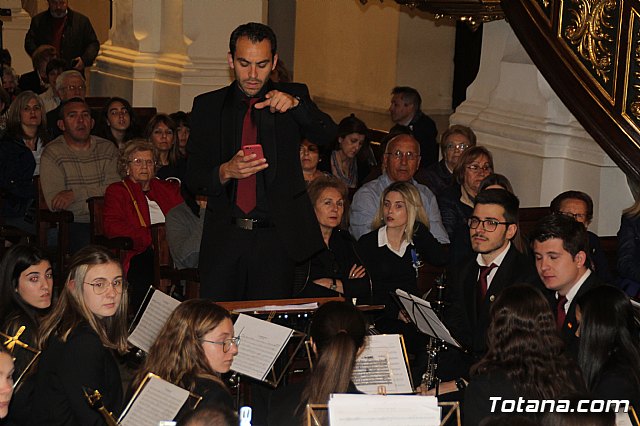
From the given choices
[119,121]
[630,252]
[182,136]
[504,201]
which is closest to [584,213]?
[630,252]

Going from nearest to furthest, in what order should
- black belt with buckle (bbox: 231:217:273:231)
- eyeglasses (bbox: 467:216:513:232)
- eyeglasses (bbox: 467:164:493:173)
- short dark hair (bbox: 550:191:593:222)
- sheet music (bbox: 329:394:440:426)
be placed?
sheet music (bbox: 329:394:440:426) → black belt with buckle (bbox: 231:217:273:231) → eyeglasses (bbox: 467:216:513:232) → short dark hair (bbox: 550:191:593:222) → eyeglasses (bbox: 467:164:493:173)

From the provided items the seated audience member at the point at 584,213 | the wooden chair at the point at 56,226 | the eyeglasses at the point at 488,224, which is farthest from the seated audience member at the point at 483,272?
the wooden chair at the point at 56,226

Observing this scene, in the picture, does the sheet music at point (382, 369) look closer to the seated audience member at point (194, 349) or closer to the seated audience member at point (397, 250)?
the seated audience member at point (194, 349)

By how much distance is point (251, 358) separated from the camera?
5008mm

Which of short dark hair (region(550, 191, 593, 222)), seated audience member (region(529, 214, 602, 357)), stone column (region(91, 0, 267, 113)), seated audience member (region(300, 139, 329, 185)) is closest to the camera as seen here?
seated audience member (region(529, 214, 602, 357))

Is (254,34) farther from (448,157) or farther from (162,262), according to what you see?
(448,157)

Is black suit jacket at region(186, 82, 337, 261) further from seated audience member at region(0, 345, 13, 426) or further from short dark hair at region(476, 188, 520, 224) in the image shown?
seated audience member at region(0, 345, 13, 426)

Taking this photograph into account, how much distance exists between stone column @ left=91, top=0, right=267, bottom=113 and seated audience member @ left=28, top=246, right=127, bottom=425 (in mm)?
7129

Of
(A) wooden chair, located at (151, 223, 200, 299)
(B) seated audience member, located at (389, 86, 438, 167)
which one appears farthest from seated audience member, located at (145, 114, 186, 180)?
(B) seated audience member, located at (389, 86, 438, 167)

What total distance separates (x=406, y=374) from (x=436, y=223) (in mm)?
2813

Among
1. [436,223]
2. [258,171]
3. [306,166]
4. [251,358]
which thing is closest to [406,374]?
[251,358]

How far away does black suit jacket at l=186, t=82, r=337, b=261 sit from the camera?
5.41 m

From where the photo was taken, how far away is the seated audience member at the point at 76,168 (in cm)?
833

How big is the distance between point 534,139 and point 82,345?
4294 millimetres
